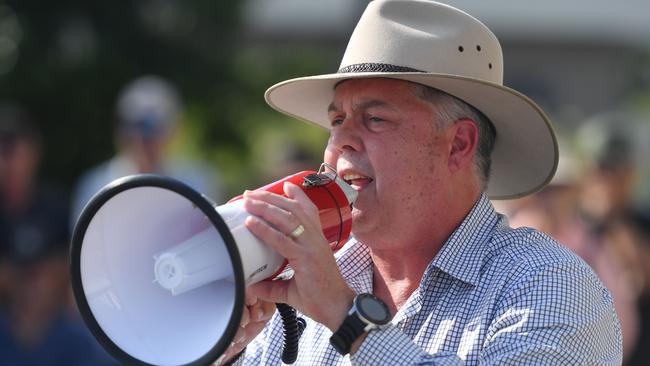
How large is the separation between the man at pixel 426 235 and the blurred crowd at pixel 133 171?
294cm

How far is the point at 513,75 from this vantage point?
97.0ft

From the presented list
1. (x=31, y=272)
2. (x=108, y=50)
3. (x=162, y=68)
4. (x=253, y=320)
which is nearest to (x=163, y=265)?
(x=253, y=320)

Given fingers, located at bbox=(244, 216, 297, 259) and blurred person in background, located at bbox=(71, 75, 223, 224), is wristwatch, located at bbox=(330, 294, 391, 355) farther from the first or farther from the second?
blurred person in background, located at bbox=(71, 75, 223, 224)

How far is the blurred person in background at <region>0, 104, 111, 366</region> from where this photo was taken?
6.55 meters

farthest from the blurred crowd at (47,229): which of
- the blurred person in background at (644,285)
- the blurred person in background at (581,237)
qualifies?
the blurred person in background at (644,285)

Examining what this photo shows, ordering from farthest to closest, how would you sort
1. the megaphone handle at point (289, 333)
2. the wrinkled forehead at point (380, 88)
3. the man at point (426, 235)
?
1. the wrinkled forehead at point (380, 88)
2. the megaphone handle at point (289, 333)
3. the man at point (426, 235)

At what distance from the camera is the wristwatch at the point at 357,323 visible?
2.79 metres

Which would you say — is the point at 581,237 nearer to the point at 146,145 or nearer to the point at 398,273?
the point at 146,145

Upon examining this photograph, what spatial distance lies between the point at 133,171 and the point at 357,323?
475 centimetres

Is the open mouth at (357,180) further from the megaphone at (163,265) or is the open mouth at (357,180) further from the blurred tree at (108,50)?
the blurred tree at (108,50)

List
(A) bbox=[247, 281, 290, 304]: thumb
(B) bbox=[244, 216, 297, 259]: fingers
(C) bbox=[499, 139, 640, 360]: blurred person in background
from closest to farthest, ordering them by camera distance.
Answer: (B) bbox=[244, 216, 297, 259]: fingers
(A) bbox=[247, 281, 290, 304]: thumb
(C) bbox=[499, 139, 640, 360]: blurred person in background

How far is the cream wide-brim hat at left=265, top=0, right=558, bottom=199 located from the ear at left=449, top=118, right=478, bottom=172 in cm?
7

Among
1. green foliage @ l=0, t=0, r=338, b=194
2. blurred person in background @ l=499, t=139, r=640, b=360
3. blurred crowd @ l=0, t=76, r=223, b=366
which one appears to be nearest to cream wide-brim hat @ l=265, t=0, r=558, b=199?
blurred person in background @ l=499, t=139, r=640, b=360

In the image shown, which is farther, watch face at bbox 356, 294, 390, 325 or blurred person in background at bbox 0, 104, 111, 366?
blurred person in background at bbox 0, 104, 111, 366
